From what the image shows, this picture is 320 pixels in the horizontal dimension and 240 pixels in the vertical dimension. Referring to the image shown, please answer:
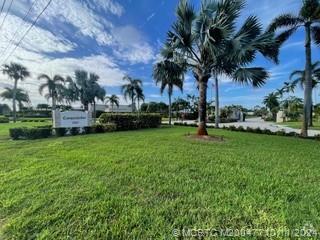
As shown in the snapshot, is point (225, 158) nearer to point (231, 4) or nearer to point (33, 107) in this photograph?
point (231, 4)

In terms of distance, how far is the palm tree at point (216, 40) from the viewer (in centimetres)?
885

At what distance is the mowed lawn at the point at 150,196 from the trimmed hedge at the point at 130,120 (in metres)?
10.3

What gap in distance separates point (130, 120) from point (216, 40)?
9.82m

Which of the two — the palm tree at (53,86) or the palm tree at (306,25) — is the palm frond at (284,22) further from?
the palm tree at (53,86)

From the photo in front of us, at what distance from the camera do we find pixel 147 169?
485cm

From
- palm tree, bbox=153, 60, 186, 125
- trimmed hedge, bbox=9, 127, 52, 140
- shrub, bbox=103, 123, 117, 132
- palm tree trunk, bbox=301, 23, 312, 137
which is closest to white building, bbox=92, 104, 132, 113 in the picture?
shrub, bbox=103, 123, 117, 132

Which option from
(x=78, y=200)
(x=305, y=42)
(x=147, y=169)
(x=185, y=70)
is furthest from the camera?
(x=305, y=42)

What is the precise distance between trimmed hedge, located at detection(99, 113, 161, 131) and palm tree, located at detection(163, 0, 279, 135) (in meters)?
7.47

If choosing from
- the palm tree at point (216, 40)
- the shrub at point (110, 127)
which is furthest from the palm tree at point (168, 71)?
the shrub at point (110, 127)

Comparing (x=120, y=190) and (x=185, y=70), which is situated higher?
(x=185, y=70)

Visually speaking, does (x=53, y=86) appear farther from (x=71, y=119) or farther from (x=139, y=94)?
(x=71, y=119)

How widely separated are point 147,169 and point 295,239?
3.12 metres

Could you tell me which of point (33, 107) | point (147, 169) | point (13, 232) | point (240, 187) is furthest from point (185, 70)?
point (33, 107)

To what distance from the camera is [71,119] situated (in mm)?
13281
